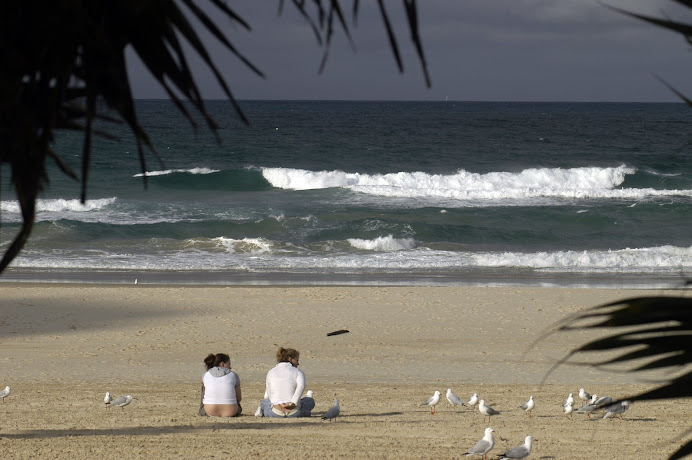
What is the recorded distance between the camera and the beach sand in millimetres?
6723

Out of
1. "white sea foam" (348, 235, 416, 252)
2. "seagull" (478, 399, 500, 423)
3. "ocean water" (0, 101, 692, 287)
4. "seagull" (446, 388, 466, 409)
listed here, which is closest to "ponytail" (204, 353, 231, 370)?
"seagull" (446, 388, 466, 409)

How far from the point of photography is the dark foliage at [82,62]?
138cm

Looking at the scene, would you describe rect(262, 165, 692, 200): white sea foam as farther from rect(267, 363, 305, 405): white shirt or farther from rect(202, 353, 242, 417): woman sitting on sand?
rect(202, 353, 242, 417): woman sitting on sand

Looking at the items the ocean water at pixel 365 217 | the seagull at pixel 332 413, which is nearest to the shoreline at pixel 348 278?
the ocean water at pixel 365 217

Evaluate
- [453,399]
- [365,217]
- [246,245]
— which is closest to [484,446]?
[453,399]

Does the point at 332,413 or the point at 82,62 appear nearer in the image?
the point at 82,62

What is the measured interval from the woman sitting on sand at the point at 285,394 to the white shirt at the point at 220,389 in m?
0.36

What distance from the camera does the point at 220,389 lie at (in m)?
7.69

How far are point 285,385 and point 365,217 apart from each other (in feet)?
62.1

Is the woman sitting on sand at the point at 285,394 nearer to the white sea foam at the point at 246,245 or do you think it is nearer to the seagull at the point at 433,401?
the seagull at the point at 433,401

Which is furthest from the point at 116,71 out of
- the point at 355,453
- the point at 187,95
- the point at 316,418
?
the point at 316,418

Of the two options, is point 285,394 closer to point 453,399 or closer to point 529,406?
point 453,399

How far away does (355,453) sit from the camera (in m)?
6.34

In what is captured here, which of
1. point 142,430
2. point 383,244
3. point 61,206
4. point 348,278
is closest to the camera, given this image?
point 142,430
